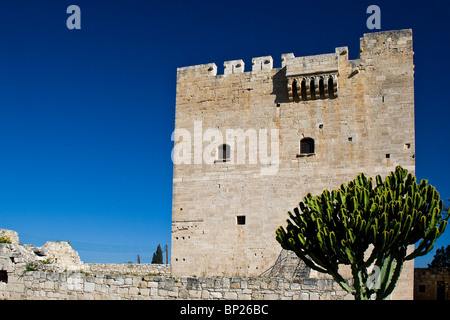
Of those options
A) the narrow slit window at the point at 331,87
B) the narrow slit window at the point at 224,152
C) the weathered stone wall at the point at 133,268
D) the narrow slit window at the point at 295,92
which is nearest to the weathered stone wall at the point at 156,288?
the narrow slit window at the point at 224,152

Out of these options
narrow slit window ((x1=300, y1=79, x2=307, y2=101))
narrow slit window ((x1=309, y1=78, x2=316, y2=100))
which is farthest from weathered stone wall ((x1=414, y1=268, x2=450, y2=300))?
narrow slit window ((x1=300, y1=79, x2=307, y2=101))

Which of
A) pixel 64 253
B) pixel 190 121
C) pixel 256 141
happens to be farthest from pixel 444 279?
pixel 64 253

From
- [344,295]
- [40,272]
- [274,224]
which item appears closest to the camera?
[344,295]

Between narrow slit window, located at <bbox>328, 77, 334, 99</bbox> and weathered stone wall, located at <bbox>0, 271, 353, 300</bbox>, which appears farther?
narrow slit window, located at <bbox>328, 77, 334, 99</bbox>

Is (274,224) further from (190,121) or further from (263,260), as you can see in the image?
(190,121)

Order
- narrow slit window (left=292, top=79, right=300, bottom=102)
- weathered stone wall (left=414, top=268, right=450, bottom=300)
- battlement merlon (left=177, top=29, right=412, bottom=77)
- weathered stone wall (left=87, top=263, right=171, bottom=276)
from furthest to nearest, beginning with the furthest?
weathered stone wall (left=414, top=268, right=450, bottom=300)
weathered stone wall (left=87, top=263, right=171, bottom=276)
narrow slit window (left=292, top=79, right=300, bottom=102)
battlement merlon (left=177, top=29, right=412, bottom=77)

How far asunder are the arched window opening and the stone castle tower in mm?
32

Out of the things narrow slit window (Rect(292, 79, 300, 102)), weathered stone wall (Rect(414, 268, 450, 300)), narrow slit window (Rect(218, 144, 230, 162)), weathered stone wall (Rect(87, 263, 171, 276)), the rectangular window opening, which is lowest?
weathered stone wall (Rect(414, 268, 450, 300))

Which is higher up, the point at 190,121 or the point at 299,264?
the point at 190,121

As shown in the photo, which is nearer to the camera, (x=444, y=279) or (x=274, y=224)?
(x=274, y=224)

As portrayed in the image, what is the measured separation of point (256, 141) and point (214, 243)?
357 cm

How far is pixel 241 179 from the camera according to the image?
57.2ft

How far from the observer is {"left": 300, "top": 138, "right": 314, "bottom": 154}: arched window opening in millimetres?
17094

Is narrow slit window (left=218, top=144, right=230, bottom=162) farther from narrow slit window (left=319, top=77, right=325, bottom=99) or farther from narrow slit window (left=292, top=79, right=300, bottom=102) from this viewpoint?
narrow slit window (left=319, top=77, right=325, bottom=99)
